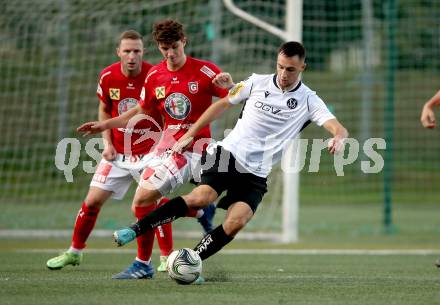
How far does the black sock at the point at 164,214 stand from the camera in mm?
7219

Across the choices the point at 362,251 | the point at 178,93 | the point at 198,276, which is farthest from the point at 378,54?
the point at 198,276

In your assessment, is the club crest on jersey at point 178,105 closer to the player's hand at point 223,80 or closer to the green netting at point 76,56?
the player's hand at point 223,80

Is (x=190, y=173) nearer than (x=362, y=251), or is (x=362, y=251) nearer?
(x=190, y=173)

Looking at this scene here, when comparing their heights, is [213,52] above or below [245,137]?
above

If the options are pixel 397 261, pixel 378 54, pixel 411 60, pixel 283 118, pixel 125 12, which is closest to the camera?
pixel 283 118

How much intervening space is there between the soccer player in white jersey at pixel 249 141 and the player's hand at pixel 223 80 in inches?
7.0

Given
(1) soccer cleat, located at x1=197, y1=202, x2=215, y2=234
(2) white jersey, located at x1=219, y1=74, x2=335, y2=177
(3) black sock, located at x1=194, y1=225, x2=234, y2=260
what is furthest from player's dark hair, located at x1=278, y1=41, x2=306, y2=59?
(1) soccer cleat, located at x1=197, y1=202, x2=215, y2=234

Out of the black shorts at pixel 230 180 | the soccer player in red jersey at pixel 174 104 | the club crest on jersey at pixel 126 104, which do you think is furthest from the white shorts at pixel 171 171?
the club crest on jersey at pixel 126 104

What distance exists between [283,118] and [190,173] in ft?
3.40

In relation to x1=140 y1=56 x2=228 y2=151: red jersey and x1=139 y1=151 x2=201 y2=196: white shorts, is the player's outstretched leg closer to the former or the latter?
x1=139 y1=151 x2=201 y2=196: white shorts

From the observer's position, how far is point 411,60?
16797mm

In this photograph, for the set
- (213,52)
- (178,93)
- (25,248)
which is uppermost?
(213,52)

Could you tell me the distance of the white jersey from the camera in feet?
25.2

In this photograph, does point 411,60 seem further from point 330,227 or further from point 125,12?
point 125,12
